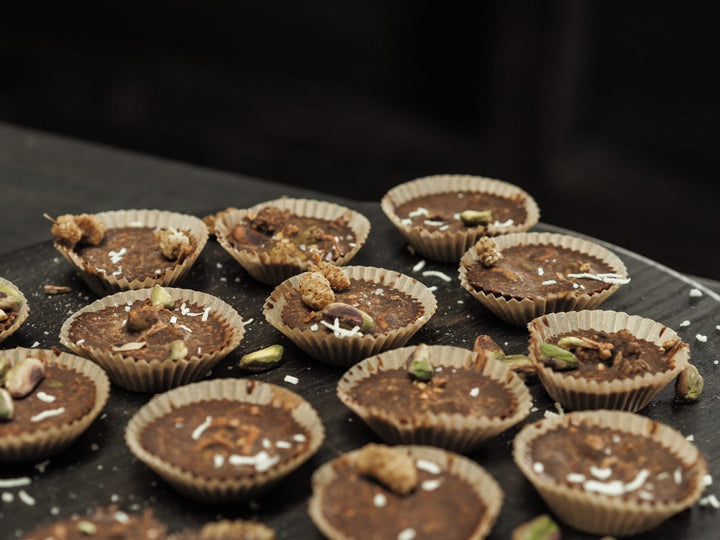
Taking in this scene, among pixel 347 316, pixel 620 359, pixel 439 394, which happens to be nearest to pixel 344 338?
pixel 347 316

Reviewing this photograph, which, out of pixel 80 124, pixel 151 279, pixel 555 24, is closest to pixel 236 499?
pixel 151 279

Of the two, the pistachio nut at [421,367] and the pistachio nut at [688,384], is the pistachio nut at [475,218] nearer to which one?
the pistachio nut at [421,367]

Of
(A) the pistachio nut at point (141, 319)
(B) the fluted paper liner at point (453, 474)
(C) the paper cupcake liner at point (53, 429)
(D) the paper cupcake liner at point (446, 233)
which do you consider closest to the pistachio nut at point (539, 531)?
(B) the fluted paper liner at point (453, 474)

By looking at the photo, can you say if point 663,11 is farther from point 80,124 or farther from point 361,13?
point 80,124

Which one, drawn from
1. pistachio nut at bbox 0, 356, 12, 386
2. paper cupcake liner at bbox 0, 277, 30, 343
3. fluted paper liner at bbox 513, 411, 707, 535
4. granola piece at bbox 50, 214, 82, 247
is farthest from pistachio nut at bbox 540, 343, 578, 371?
granola piece at bbox 50, 214, 82, 247

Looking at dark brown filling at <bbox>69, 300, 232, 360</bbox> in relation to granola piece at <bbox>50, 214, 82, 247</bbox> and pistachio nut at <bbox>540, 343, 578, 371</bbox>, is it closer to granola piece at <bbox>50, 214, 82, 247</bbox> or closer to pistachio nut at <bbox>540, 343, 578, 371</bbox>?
granola piece at <bbox>50, 214, 82, 247</bbox>

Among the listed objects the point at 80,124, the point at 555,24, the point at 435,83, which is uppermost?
the point at 555,24
